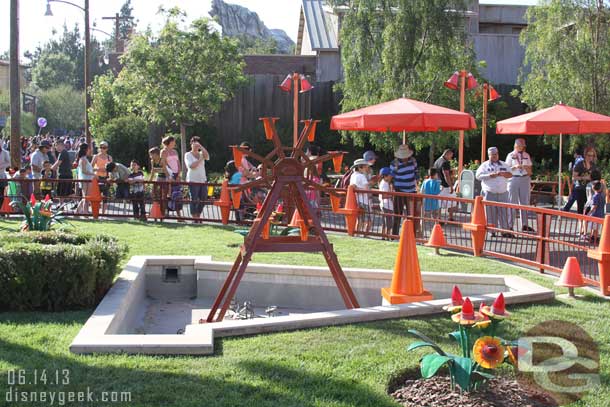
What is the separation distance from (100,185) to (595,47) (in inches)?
540

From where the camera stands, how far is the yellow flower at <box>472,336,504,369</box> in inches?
184

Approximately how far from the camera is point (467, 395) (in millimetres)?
4879

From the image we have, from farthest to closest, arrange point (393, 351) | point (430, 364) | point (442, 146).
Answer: point (442, 146)
point (393, 351)
point (430, 364)

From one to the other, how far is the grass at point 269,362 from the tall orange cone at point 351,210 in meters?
5.39

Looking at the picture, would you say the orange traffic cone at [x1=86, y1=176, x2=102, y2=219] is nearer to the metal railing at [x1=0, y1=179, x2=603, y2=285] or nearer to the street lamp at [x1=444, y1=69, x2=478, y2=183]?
the metal railing at [x1=0, y1=179, x2=603, y2=285]

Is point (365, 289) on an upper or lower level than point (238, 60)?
lower

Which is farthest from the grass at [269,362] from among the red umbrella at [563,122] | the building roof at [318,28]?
the building roof at [318,28]

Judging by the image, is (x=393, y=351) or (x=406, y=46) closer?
(x=393, y=351)

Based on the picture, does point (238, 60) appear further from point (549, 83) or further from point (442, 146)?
point (549, 83)

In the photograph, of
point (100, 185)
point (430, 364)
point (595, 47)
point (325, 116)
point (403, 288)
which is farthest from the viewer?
point (325, 116)

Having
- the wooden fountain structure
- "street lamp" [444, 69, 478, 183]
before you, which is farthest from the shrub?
the wooden fountain structure

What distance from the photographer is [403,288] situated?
7.45 metres

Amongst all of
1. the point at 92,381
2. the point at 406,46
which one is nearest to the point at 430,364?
the point at 92,381

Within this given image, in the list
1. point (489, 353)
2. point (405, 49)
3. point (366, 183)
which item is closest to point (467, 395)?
point (489, 353)
